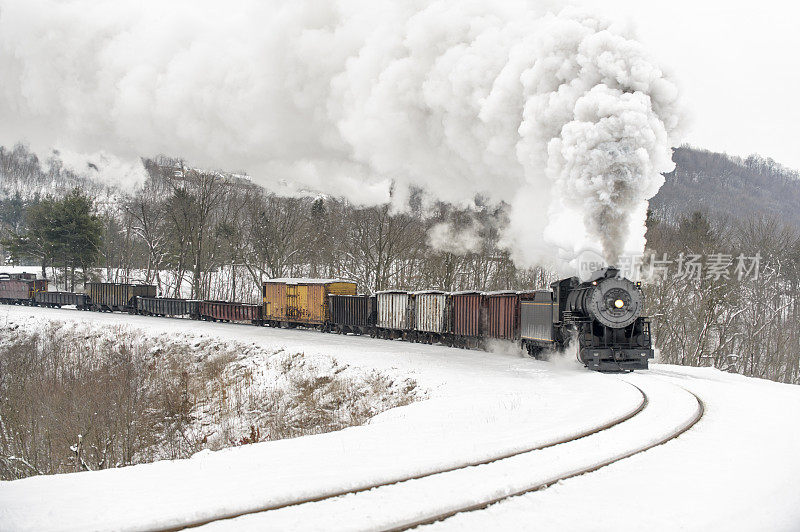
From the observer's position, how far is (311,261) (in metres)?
59.6

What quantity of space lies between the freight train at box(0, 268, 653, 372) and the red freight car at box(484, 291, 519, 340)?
44mm

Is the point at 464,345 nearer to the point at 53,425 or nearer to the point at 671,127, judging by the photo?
the point at 671,127

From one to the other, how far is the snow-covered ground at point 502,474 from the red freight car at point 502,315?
32.3 ft

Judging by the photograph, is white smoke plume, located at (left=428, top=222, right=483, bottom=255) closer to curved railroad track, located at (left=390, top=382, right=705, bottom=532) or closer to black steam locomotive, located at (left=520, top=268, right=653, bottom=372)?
black steam locomotive, located at (left=520, top=268, right=653, bottom=372)

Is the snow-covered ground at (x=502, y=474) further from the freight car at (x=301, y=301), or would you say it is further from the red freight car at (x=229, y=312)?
the red freight car at (x=229, y=312)

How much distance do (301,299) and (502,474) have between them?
30.5m

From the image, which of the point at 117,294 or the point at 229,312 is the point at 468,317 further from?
the point at 117,294

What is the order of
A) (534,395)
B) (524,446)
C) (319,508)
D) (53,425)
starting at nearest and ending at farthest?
(319,508) < (524,446) < (534,395) < (53,425)

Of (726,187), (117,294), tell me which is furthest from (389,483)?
(726,187)

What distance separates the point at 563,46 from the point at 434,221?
26.4 meters

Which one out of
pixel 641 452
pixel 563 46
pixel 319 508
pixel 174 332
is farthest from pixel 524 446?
pixel 174 332

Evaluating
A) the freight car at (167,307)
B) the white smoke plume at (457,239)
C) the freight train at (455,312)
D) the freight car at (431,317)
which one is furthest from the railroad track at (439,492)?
the freight car at (167,307)

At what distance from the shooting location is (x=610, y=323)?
18312 millimetres

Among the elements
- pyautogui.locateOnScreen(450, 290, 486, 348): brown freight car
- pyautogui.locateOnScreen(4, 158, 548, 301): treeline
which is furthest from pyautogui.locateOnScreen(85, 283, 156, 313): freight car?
pyautogui.locateOnScreen(450, 290, 486, 348): brown freight car
